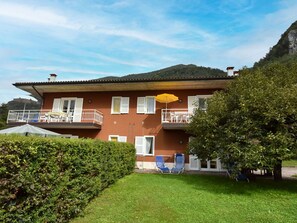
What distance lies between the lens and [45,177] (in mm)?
4207

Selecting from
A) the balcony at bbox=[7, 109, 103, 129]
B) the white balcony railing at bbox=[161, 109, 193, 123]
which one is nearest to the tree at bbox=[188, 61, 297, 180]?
the white balcony railing at bbox=[161, 109, 193, 123]

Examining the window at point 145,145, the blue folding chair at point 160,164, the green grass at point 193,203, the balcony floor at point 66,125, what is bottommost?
the green grass at point 193,203

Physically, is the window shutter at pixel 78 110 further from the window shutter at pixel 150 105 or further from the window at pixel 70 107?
the window shutter at pixel 150 105

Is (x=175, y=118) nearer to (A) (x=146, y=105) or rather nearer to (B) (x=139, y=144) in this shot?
(A) (x=146, y=105)

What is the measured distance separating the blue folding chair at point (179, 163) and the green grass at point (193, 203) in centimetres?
465

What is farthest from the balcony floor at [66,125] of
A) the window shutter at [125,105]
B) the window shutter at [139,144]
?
the window shutter at [139,144]

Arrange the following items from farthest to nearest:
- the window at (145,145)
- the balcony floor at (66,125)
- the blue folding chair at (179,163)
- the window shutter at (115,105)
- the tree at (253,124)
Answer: the window shutter at (115,105)
the window at (145,145)
the balcony floor at (66,125)
the blue folding chair at (179,163)
the tree at (253,124)

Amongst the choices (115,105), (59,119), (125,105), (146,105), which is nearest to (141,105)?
(146,105)

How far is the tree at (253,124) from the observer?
27.3 ft

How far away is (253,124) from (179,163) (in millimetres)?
6752

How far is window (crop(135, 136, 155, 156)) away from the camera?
54.2ft

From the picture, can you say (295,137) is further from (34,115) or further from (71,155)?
(34,115)

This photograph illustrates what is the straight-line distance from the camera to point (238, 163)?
348 inches

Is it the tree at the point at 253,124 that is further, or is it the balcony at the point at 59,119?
the balcony at the point at 59,119
